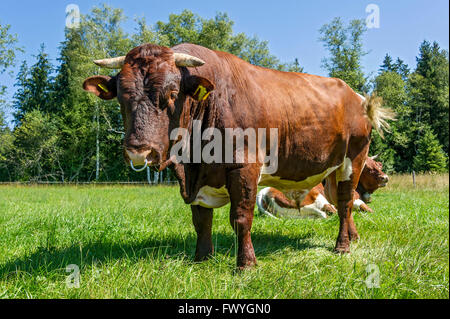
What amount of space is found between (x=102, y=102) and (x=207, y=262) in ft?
85.5

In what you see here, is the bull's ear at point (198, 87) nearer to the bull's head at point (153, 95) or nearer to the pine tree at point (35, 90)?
the bull's head at point (153, 95)

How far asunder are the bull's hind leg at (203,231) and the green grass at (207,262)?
0.10 metres

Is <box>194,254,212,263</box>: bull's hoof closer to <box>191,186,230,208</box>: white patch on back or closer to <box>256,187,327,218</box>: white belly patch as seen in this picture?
<box>191,186,230,208</box>: white patch on back

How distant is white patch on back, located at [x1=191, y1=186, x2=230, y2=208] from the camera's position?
10.3ft

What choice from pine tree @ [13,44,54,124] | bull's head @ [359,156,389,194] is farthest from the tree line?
bull's head @ [359,156,389,194]

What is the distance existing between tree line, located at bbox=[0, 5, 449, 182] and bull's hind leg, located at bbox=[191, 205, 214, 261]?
69.9 ft

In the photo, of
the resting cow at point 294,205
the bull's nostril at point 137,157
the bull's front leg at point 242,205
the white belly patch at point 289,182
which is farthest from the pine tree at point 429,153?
the bull's nostril at point 137,157

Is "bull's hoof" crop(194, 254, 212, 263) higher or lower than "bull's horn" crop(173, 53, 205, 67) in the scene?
lower

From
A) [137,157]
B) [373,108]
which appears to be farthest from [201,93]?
[373,108]

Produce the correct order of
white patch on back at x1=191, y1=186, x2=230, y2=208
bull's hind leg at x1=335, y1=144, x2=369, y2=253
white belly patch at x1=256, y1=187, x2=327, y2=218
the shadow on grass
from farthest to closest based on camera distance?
1. white belly patch at x1=256, y1=187, x2=327, y2=218
2. bull's hind leg at x1=335, y1=144, x2=369, y2=253
3. white patch on back at x1=191, y1=186, x2=230, y2=208
4. the shadow on grass

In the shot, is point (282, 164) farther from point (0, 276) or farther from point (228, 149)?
point (0, 276)
